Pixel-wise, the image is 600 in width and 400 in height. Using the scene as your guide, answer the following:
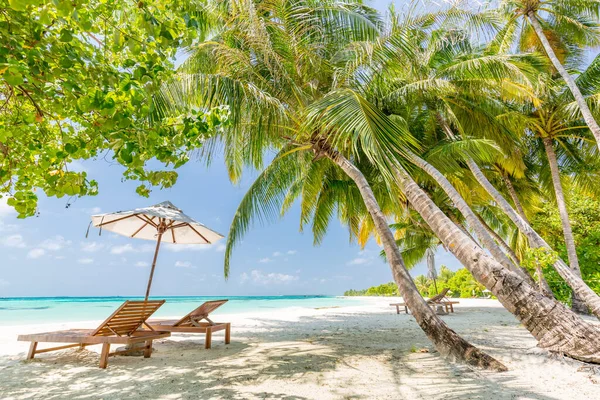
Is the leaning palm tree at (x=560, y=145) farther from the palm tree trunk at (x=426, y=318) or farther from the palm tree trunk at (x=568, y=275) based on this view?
the palm tree trunk at (x=426, y=318)

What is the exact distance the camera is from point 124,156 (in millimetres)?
1579

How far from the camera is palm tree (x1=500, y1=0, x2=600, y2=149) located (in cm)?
779

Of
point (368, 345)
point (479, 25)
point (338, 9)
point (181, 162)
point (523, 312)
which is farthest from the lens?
point (479, 25)

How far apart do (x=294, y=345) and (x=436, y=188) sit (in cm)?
742

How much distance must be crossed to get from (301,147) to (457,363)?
179 inches

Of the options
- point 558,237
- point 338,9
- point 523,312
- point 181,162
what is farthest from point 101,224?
point 558,237

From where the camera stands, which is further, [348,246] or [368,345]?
[348,246]

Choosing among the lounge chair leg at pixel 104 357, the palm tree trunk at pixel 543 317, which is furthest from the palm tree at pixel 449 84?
the lounge chair leg at pixel 104 357

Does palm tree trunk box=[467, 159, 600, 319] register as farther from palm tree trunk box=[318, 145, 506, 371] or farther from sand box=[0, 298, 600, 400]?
palm tree trunk box=[318, 145, 506, 371]

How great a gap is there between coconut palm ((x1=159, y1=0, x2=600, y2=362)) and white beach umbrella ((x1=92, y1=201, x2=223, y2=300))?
5.51 feet

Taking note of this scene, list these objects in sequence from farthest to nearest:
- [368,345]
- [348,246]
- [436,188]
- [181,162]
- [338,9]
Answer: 1. [348,246]
2. [436,188]
3. [338,9]
4. [368,345]
5. [181,162]

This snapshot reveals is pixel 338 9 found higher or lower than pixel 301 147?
higher

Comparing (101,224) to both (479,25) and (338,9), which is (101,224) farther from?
(479,25)

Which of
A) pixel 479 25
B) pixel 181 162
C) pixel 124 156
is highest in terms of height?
pixel 479 25
